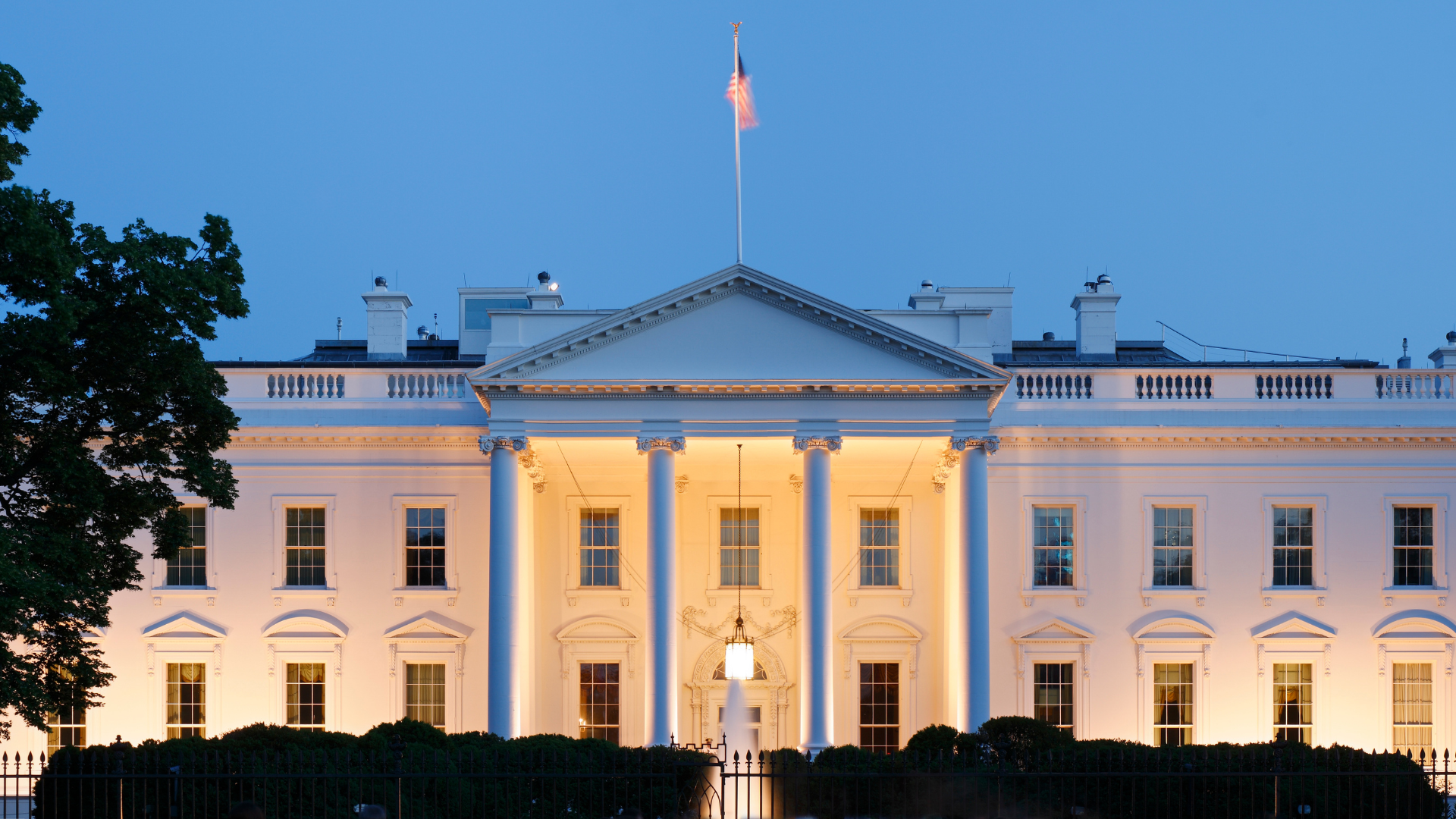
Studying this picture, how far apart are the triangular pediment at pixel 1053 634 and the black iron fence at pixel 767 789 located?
8.08m

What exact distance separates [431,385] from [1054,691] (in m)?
15.2

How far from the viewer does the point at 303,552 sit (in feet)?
97.2

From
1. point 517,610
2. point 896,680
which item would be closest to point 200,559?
point 517,610

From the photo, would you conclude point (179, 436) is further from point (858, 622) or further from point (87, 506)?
point (858, 622)

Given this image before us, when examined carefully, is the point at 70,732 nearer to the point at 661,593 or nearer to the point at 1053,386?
the point at 661,593

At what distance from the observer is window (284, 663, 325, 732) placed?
2917 centimetres

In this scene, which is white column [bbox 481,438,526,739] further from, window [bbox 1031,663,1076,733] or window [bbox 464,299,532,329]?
window [bbox 1031,663,1076,733]

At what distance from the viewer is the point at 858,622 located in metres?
30.4

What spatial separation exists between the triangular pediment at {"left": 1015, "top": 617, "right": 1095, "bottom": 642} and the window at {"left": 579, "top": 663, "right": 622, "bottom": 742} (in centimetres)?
898

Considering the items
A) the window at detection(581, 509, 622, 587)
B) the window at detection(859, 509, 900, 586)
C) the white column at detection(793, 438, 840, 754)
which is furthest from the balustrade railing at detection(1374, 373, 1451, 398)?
the window at detection(581, 509, 622, 587)

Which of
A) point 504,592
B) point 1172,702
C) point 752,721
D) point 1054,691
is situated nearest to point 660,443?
point 504,592

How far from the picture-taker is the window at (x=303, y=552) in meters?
29.6

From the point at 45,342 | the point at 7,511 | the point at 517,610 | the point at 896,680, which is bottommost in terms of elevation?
the point at 896,680

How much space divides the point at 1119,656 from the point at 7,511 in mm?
21604
